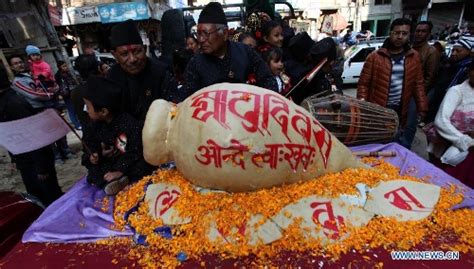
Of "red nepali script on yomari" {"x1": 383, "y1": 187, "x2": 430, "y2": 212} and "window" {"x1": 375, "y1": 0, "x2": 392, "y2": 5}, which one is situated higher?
"window" {"x1": 375, "y1": 0, "x2": 392, "y2": 5}

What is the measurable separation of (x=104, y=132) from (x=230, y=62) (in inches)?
46.2

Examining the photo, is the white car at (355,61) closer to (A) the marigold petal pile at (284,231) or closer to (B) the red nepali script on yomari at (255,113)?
(A) the marigold petal pile at (284,231)

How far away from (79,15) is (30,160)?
16.3 metres

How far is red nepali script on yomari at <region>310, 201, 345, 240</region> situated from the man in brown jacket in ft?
6.76

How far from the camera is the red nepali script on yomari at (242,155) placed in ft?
5.74

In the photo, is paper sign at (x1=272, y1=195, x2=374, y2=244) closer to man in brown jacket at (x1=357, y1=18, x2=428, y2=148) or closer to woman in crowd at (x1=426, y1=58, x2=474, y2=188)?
woman in crowd at (x1=426, y1=58, x2=474, y2=188)

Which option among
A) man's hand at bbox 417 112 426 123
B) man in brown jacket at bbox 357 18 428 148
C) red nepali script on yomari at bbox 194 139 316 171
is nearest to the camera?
red nepali script on yomari at bbox 194 139 316 171

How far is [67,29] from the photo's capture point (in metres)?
17.4

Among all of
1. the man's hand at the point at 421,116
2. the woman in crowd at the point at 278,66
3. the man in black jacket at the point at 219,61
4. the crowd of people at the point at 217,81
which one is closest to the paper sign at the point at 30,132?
the crowd of people at the point at 217,81

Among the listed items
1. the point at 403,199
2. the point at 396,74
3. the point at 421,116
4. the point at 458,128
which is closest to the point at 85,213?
the point at 403,199

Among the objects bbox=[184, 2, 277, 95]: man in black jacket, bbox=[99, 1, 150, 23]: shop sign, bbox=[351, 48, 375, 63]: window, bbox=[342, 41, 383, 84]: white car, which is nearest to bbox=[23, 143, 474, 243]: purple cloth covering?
bbox=[184, 2, 277, 95]: man in black jacket

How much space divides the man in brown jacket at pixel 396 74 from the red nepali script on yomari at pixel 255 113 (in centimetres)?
202

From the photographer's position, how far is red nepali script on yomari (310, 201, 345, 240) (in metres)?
1.67

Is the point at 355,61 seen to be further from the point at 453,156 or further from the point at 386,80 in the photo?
the point at 453,156
